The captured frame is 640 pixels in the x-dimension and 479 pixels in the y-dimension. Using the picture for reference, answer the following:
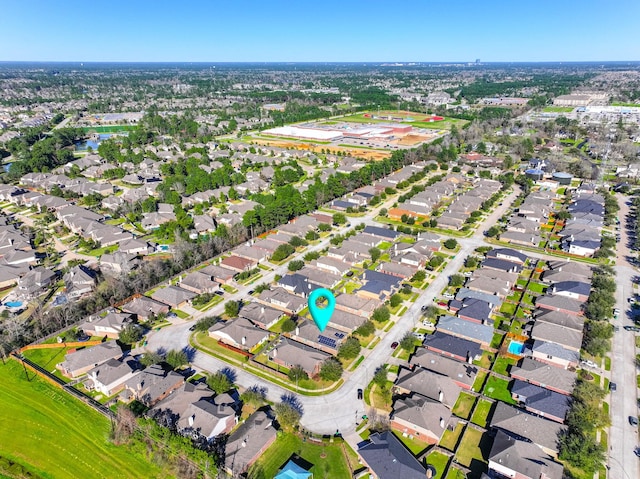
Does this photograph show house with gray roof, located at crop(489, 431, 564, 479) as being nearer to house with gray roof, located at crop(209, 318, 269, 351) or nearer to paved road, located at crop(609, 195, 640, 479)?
paved road, located at crop(609, 195, 640, 479)

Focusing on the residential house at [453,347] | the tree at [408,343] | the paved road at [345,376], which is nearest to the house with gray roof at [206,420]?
the paved road at [345,376]

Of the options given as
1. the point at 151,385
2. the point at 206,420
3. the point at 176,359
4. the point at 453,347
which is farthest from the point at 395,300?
the point at 151,385

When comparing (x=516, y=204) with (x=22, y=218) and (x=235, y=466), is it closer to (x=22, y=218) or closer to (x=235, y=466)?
(x=235, y=466)

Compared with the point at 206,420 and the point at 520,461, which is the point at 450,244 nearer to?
the point at 520,461

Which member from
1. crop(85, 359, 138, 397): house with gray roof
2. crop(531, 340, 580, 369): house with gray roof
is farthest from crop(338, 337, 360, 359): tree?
crop(85, 359, 138, 397): house with gray roof

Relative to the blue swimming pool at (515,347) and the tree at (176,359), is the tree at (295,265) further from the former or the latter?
the blue swimming pool at (515,347)

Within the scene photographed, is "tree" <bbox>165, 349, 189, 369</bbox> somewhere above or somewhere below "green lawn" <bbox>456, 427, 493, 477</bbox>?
above
